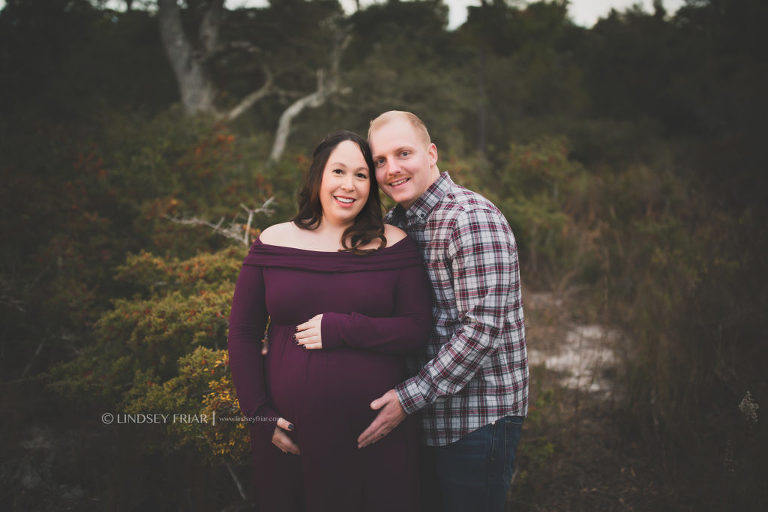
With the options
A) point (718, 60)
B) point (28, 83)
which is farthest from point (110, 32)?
point (718, 60)

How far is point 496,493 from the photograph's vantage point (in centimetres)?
189

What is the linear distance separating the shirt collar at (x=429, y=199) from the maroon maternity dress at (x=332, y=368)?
0.62ft

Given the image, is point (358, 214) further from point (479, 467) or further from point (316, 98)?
point (316, 98)

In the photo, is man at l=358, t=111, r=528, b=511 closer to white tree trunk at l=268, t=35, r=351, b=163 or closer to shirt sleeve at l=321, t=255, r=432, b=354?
shirt sleeve at l=321, t=255, r=432, b=354

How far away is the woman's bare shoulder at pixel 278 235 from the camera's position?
195cm

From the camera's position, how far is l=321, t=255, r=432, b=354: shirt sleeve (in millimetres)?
1742

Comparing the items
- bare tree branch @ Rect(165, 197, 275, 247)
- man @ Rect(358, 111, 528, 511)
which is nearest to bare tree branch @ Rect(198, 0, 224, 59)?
bare tree branch @ Rect(165, 197, 275, 247)

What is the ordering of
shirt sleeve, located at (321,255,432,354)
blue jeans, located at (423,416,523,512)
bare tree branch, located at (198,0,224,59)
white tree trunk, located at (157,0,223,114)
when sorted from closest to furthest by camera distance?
shirt sleeve, located at (321,255,432,354) → blue jeans, located at (423,416,523,512) → white tree trunk, located at (157,0,223,114) → bare tree branch, located at (198,0,224,59)

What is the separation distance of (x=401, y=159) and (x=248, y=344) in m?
1.01

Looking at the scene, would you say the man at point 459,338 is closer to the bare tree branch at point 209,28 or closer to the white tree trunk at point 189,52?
the white tree trunk at point 189,52

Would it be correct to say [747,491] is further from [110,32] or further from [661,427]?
[110,32]

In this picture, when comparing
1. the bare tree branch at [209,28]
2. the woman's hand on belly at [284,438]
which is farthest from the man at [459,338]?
the bare tree branch at [209,28]

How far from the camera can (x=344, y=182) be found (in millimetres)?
1938

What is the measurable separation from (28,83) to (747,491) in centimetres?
1214
